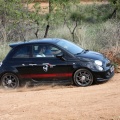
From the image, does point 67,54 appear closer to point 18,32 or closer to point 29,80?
point 29,80

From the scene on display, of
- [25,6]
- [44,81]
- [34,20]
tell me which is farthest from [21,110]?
[25,6]

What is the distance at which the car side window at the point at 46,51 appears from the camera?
11773mm

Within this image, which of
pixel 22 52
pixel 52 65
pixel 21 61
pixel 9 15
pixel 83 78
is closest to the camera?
pixel 83 78

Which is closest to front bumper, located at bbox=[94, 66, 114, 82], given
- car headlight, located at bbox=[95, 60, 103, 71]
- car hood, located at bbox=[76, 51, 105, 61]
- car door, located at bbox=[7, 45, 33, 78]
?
car headlight, located at bbox=[95, 60, 103, 71]

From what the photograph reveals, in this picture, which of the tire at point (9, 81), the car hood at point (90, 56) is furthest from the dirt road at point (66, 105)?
the tire at point (9, 81)

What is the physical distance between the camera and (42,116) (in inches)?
297

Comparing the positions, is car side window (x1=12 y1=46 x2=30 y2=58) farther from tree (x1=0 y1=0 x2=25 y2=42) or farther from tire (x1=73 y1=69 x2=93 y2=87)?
tree (x1=0 y1=0 x2=25 y2=42)

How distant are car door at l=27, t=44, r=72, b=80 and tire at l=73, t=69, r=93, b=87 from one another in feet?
0.78

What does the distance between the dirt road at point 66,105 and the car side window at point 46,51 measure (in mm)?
1724

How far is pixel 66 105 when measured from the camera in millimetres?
8359

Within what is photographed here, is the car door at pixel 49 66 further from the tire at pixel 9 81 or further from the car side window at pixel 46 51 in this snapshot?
the tire at pixel 9 81

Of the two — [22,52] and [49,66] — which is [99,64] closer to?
[49,66]

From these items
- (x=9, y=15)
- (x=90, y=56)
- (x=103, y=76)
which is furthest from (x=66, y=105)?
(x=9, y=15)

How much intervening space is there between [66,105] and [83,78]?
316cm
